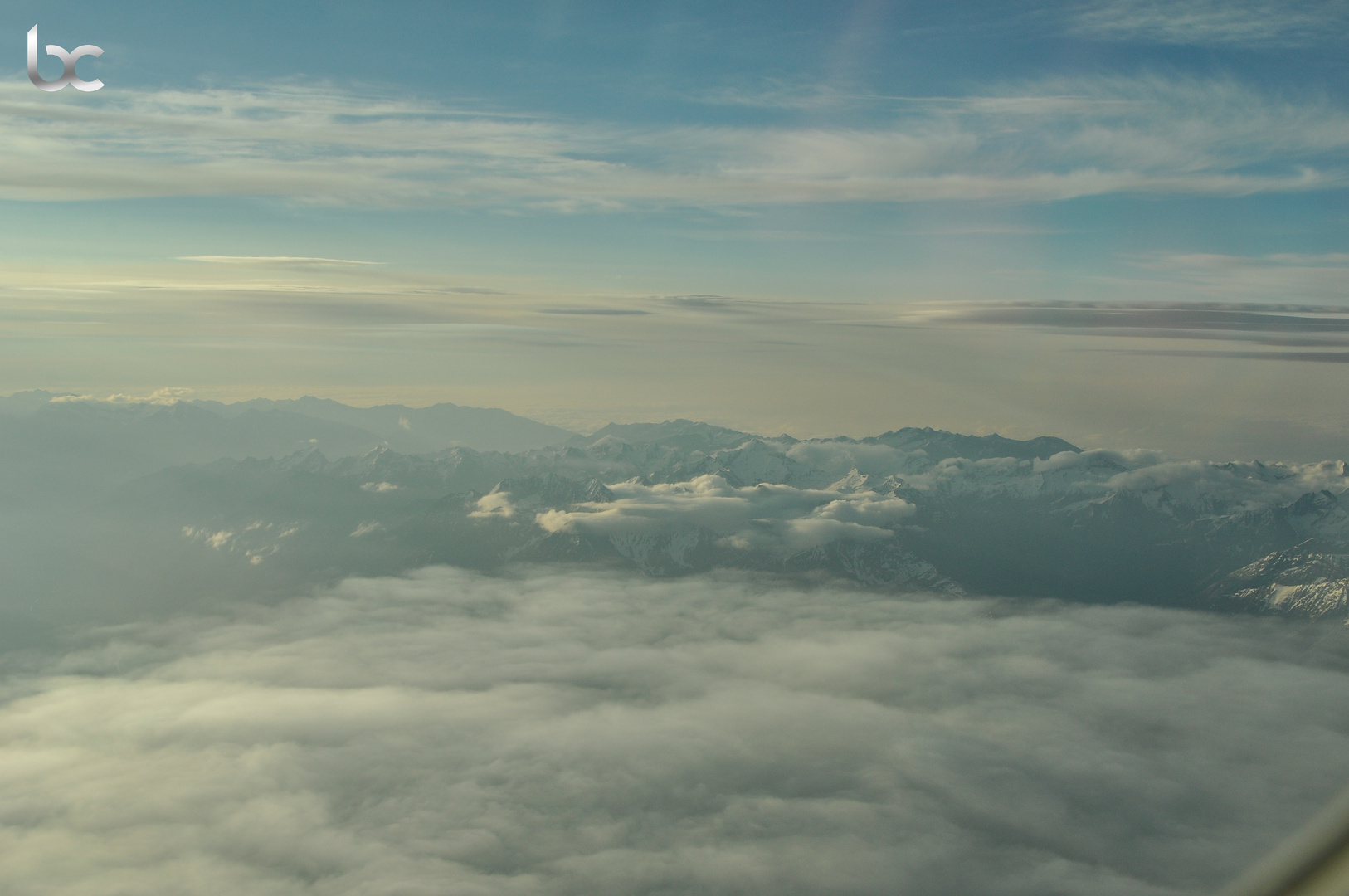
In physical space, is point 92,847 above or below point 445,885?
above

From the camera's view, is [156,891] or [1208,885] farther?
[156,891]

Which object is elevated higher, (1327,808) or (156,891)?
(1327,808)

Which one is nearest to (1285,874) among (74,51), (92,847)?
(74,51)

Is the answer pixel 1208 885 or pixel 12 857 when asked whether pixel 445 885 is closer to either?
pixel 12 857

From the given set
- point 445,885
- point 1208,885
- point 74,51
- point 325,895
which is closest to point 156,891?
point 325,895

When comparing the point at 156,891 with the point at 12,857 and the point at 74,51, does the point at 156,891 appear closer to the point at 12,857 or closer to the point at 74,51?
the point at 12,857

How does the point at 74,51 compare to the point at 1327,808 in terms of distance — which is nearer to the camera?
the point at 1327,808

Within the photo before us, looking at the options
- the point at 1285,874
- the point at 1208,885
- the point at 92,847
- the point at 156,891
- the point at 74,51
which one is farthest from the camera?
the point at 92,847

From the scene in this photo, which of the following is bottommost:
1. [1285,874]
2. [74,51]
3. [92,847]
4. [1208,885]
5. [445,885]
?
[445,885]

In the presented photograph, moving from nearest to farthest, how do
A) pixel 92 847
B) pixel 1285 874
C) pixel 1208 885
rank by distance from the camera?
pixel 1285 874, pixel 1208 885, pixel 92 847
